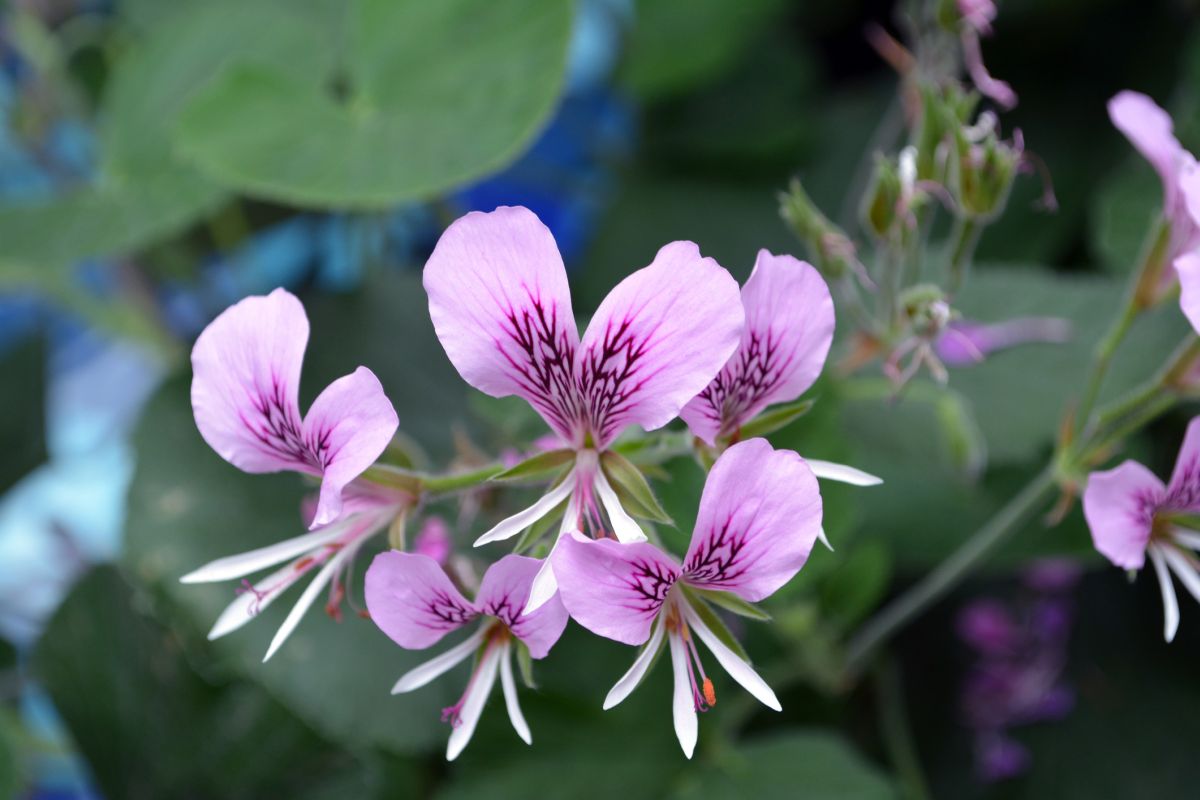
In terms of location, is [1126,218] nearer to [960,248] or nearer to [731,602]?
[960,248]

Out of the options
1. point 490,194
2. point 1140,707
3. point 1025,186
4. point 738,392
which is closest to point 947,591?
point 1140,707

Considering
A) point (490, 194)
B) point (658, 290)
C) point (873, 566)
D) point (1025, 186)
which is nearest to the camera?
point (658, 290)

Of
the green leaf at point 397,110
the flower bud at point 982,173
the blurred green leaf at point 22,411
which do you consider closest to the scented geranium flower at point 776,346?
the flower bud at point 982,173

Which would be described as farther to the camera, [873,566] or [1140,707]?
[1140,707]

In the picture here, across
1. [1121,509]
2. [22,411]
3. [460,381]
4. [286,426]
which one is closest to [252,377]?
[286,426]

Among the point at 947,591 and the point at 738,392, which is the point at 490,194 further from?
the point at 738,392

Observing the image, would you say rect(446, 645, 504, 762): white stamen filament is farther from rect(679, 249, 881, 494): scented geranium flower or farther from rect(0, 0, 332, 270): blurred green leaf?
rect(0, 0, 332, 270): blurred green leaf
